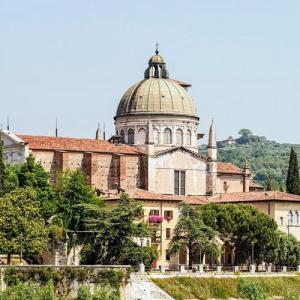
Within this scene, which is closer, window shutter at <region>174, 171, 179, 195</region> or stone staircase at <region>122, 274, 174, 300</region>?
stone staircase at <region>122, 274, 174, 300</region>

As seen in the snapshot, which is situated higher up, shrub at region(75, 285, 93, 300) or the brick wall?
the brick wall

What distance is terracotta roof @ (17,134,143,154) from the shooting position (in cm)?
9869

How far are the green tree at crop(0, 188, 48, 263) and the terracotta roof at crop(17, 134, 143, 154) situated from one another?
15.9 meters

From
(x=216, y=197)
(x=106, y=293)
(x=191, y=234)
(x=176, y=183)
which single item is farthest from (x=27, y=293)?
(x=216, y=197)

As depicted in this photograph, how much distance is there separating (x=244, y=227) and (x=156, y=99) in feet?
62.1

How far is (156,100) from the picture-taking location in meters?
107

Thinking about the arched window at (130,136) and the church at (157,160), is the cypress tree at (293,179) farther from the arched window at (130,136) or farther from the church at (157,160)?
the arched window at (130,136)

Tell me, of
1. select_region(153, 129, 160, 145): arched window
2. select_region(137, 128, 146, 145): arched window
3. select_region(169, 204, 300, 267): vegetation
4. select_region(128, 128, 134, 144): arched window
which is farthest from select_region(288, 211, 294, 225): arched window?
select_region(128, 128, 134, 144): arched window

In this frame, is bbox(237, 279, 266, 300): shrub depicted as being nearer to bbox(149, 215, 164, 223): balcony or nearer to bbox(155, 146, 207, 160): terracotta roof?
bbox(149, 215, 164, 223): balcony

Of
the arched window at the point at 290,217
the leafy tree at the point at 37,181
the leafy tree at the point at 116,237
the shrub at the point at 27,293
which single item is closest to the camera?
the shrub at the point at 27,293

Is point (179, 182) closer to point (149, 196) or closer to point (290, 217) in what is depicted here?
point (149, 196)

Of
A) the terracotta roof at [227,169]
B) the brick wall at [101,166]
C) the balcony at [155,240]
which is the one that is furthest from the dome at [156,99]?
the balcony at [155,240]

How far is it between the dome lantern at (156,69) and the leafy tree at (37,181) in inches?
808

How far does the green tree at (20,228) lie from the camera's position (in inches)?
3157
